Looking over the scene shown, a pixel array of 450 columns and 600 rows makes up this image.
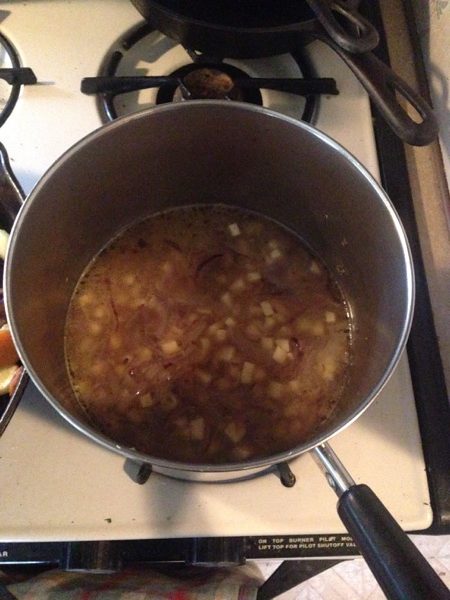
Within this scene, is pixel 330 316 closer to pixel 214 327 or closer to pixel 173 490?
pixel 214 327

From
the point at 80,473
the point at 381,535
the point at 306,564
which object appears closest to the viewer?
the point at 381,535

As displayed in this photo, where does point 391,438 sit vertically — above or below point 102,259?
below

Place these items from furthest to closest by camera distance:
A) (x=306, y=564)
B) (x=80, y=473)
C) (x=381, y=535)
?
(x=306, y=564) < (x=80, y=473) < (x=381, y=535)

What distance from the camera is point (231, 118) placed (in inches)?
26.4

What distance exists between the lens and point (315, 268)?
0.82 meters

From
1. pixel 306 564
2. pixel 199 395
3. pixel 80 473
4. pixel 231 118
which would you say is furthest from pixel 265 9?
pixel 306 564

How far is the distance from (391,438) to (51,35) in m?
0.68

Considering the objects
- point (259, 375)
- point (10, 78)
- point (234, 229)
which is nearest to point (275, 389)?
point (259, 375)

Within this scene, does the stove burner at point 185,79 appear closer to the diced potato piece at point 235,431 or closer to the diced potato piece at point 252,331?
the diced potato piece at point 252,331

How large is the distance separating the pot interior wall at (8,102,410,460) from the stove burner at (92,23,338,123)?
9 centimetres

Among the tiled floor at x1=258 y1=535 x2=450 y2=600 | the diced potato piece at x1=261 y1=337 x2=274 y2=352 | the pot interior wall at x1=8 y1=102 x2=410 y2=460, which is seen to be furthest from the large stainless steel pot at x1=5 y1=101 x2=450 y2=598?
the tiled floor at x1=258 y1=535 x2=450 y2=600

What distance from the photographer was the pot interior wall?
2.03 feet

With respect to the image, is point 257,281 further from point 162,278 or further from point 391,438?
point 391,438

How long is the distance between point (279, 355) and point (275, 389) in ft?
0.16
